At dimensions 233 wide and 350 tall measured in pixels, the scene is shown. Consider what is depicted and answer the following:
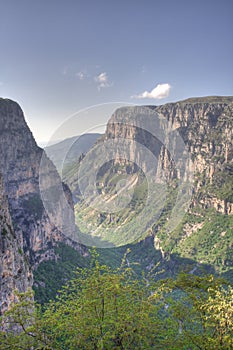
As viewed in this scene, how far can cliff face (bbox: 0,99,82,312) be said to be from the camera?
75188mm

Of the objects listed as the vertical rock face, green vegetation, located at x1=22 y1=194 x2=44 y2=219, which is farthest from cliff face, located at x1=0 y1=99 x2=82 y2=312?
the vertical rock face

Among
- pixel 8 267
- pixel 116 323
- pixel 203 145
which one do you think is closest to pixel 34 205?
pixel 8 267

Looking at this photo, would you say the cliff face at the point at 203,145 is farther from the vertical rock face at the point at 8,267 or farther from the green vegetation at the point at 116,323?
the green vegetation at the point at 116,323

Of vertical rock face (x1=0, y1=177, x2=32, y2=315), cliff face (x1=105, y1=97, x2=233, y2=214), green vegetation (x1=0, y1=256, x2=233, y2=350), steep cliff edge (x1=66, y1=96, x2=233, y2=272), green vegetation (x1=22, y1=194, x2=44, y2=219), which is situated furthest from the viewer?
cliff face (x1=105, y1=97, x2=233, y2=214)

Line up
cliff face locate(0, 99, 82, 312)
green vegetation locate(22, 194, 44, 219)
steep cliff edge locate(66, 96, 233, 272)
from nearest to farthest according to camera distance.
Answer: cliff face locate(0, 99, 82, 312), green vegetation locate(22, 194, 44, 219), steep cliff edge locate(66, 96, 233, 272)

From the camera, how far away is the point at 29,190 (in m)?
86.8

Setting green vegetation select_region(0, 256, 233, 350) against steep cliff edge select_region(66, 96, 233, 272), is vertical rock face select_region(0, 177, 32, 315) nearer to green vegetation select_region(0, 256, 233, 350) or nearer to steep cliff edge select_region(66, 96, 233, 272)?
green vegetation select_region(0, 256, 233, 350)

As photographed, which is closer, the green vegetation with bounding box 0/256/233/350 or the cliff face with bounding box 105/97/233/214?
the green vegetation with bounding box 0/256/233/350

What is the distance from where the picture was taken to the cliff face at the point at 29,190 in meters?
75.2

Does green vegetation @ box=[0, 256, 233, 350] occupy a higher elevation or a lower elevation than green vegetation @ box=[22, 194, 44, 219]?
higher

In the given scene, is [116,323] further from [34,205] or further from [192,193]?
[192,193]

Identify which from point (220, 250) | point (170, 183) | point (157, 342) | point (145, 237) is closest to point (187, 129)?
point (170, 183)

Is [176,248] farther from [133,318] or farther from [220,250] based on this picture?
[133,318]

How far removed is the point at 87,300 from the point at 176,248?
128239mm
